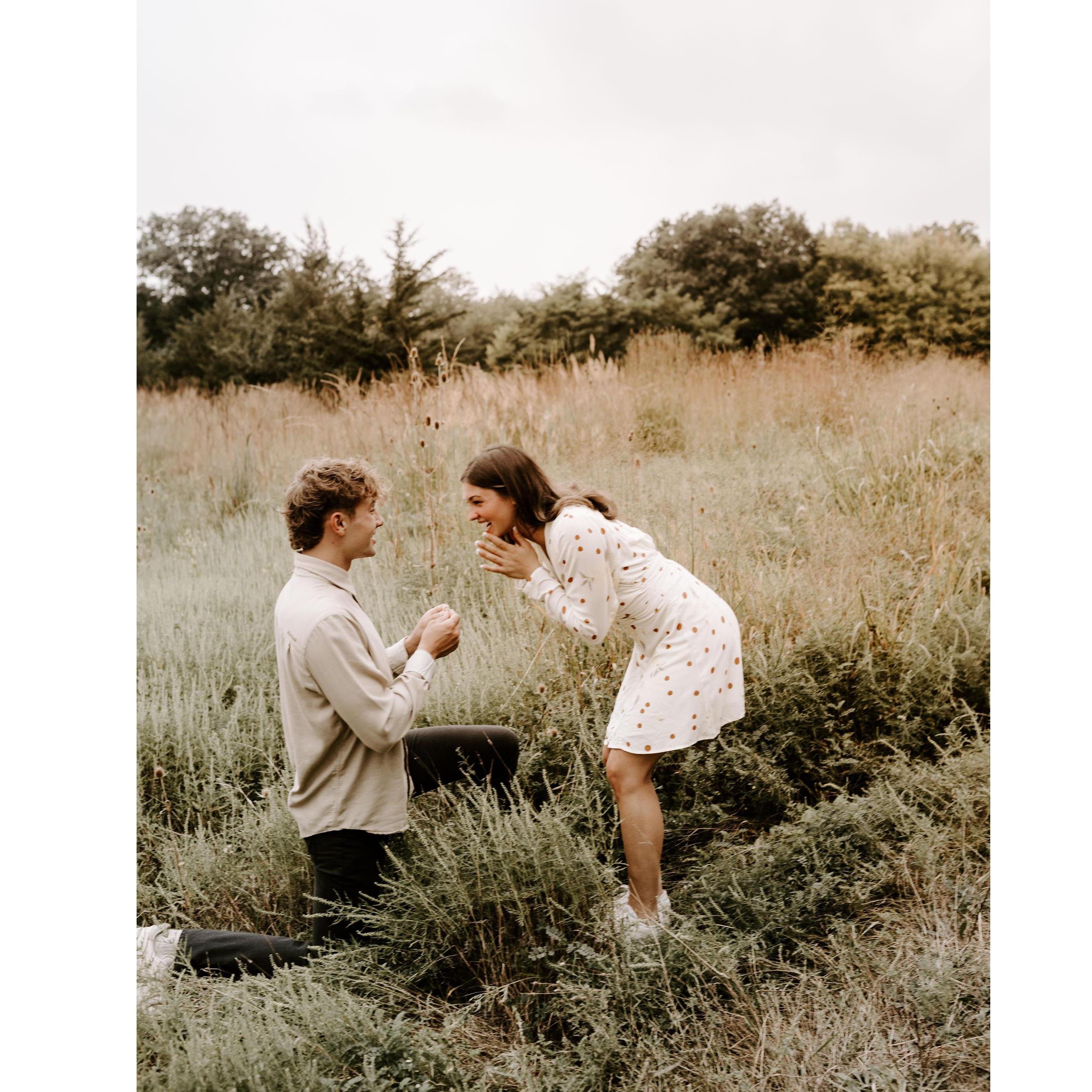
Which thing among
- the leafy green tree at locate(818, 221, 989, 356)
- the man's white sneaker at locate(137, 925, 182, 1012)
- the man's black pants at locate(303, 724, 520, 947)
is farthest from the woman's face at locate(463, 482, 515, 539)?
the leafy green tree at locate(818, 221, 989, 356)

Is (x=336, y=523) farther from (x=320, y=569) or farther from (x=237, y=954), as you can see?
(x=237, y=954)

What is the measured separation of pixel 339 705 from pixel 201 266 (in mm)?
6415

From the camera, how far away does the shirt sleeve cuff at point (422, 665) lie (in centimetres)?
191

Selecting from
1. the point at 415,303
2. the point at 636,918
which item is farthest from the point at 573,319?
the point at 636,918

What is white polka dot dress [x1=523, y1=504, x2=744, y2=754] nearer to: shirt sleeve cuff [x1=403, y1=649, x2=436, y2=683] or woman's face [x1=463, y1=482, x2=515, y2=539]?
woman's face [x1=463, y1=482, x2=515, y2=539]

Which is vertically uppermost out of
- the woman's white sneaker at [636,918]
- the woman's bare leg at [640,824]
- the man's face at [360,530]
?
the man's face at [360,530]

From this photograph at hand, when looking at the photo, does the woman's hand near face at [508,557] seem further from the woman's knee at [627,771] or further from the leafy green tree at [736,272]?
the leafy green tree at [736,272]

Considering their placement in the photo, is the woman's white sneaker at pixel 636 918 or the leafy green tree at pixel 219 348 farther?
the leafy green tree at pixel 219 348

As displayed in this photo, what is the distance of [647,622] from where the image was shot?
6.95 ft

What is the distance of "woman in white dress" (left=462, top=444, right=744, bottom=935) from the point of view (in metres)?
1.99

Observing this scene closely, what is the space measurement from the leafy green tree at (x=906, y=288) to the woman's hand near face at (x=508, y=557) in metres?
→ 7.53

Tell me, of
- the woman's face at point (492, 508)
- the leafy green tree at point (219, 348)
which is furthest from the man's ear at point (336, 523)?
the leafy green tree at point (219, 348)

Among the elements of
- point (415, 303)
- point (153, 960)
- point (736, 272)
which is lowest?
point (153, 960)

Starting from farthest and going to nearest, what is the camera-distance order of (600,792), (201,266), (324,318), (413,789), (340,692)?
1. (324,318)
2. (201,266)
3. (600,792)
4. (413,789)
5. (340,692)
